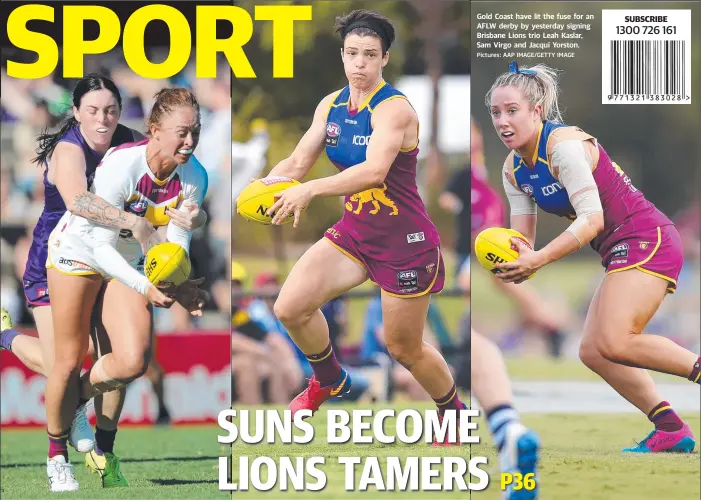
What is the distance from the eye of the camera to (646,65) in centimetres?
608

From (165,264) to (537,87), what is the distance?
238cm

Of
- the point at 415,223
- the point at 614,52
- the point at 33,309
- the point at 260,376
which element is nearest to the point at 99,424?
the point at 33,309

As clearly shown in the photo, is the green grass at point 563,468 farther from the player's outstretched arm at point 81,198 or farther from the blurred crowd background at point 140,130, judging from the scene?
the player's outstretched arm at point 81,198

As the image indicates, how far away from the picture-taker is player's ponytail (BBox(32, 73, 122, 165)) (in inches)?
245

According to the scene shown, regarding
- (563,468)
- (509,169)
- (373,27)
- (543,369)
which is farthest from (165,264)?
(543,369)

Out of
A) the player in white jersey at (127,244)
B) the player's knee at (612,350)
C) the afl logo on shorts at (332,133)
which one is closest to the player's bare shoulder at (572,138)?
the player's knee at (612,350)

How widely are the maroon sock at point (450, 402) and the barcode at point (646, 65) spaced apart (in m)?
1.99

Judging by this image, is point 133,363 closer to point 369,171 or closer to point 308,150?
point 308,150

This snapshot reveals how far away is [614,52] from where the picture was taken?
6062 mm

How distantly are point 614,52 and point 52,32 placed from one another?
130 inches

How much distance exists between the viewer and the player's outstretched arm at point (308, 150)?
5.95 metres

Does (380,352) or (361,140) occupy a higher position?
(361,140)

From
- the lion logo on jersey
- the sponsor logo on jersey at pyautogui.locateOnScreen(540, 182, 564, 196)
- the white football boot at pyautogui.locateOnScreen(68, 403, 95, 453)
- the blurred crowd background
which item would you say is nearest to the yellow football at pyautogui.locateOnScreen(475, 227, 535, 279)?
the sponsor logo on jersey at pyautogui.locateOnScreen(540, 182, 564, 196)

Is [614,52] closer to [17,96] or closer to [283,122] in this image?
[283,122]
